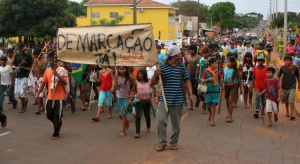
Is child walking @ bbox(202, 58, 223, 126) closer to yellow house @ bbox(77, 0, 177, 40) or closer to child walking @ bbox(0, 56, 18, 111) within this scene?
child walking @ bbox(0, 56, 18, 111)

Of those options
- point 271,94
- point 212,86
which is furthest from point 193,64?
point 271,94

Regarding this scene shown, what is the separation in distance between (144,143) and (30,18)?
23.3m

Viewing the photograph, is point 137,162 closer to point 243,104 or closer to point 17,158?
point 17,158

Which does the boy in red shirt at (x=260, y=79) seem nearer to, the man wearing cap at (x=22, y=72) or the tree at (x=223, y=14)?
the man wearing cap at (x=22, y=72)

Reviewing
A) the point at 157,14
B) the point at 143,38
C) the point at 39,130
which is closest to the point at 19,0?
the point at 39,130

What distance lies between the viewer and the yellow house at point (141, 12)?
2053 inches

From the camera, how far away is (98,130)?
29.1 feet

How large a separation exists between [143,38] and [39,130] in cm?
344

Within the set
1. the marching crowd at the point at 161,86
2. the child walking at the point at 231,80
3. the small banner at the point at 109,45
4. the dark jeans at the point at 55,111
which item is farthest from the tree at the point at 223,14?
the small banner at the point at 109,45

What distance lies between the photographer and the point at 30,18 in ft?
94.1

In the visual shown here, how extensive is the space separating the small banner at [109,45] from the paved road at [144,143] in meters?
1.56

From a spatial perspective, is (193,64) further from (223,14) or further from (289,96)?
(223,14)

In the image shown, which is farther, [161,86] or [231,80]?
[231,80]

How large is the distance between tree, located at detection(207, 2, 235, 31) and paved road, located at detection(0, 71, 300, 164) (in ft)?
375
